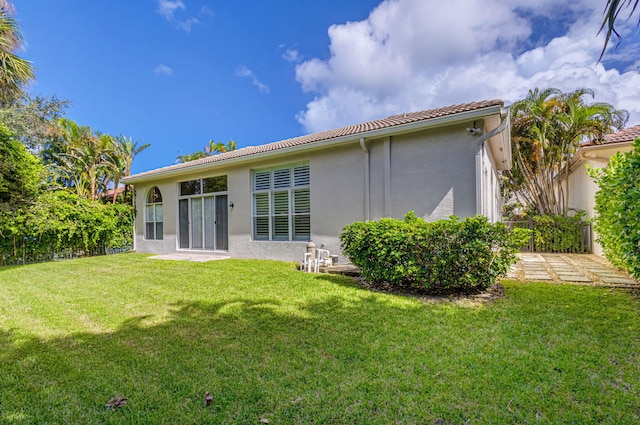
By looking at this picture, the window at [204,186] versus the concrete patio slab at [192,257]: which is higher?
the window at [204,186]

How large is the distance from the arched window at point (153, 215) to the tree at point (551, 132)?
59.1 feet

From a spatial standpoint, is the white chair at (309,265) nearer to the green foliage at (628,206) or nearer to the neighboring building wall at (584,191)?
the green foliage at (628,206)

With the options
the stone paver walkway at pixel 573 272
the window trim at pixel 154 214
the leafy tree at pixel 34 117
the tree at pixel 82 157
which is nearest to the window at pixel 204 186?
the window trim at pixel 154 214

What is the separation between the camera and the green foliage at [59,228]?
10641 millimetres

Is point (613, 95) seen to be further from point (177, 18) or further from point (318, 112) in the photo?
point (177, 18)

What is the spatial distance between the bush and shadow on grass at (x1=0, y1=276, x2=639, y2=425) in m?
0.96

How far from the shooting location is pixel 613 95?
1434 centimetres

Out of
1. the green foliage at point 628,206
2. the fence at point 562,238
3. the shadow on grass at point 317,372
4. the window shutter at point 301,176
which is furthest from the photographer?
the fence at point 562,238

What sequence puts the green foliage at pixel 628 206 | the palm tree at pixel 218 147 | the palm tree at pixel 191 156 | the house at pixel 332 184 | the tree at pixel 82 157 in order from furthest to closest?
the palm tree at pixel 218 147, the palm tree at pixel 191 156, the tree at pixel 82 157, the house at pixel 332 184, the green foliage at pixel 628 206

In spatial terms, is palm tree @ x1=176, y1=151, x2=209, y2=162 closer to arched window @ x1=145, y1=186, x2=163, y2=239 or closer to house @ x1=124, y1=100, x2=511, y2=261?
arched window @ x1=145, y1=186, x2=163, y2=239

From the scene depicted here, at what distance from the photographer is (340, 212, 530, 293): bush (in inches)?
206

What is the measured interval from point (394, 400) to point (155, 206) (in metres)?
14.3

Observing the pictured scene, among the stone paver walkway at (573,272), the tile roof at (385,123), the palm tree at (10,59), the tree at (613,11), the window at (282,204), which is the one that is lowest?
the stone paver walkway at (573,272)

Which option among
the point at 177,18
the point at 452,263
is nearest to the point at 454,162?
the point at 452,263
